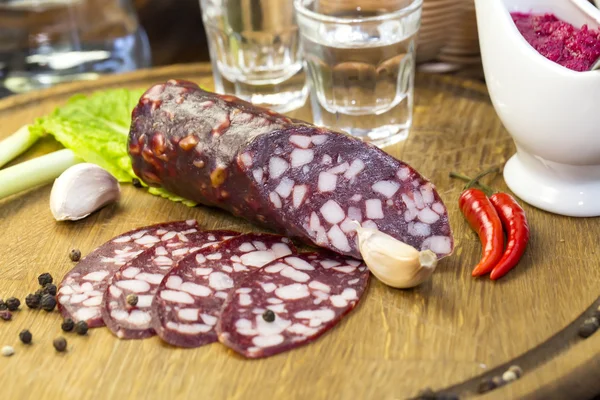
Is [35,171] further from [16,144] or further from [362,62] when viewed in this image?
[362,62]

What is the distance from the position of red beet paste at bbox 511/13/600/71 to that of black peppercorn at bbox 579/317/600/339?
83 cm

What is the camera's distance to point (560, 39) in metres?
2.77

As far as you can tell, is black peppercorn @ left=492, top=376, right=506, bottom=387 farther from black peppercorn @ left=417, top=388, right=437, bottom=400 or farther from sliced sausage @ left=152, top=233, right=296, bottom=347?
sliced sausage @ left=152, top=233, right=296, bottom=347

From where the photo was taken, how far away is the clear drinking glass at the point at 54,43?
16.3ft

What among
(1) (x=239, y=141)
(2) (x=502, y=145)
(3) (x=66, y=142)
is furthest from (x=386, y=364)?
(3) (x=66, y=142)

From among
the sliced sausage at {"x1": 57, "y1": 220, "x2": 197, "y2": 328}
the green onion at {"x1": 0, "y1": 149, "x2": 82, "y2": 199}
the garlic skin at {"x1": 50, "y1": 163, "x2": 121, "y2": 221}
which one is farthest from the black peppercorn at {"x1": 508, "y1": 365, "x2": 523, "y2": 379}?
the green onion at {"x1": 0, "y1": 149, "x2": 82, "y2": 199}

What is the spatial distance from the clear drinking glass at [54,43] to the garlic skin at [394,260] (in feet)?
9.52

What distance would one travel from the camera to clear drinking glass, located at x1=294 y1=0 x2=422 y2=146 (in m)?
3.29

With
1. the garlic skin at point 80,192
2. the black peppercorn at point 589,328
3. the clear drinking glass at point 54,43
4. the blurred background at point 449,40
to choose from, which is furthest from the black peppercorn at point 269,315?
the clear drinking glass at point 54,43

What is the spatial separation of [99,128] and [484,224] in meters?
1.73

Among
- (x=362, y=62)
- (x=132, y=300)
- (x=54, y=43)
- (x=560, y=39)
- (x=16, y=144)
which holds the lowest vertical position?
(x=54, y=43)

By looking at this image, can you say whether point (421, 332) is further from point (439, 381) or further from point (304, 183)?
point (304, 183)

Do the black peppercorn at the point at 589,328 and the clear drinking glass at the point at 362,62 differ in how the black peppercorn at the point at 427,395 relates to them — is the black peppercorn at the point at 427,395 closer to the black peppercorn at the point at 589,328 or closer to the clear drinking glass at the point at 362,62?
the black peppercorn at the point at 589,328

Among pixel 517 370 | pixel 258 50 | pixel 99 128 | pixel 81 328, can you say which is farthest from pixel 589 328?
pixel 99 128
